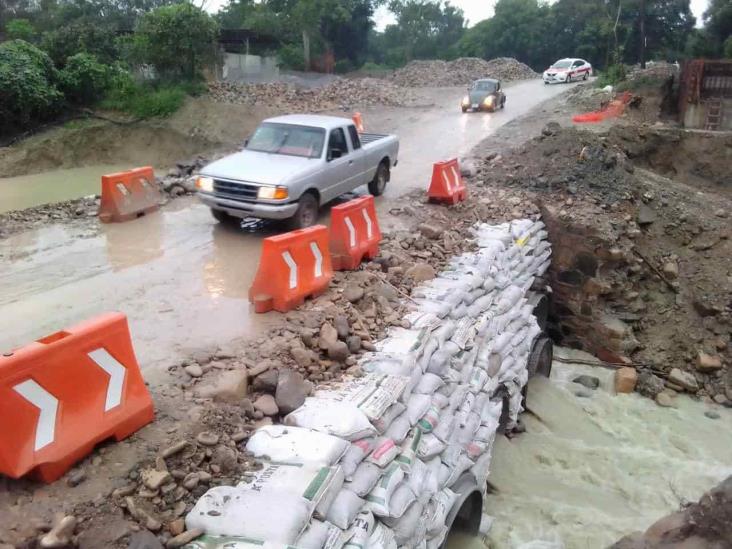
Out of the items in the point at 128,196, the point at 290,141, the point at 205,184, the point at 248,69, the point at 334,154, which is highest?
the point at 248,69

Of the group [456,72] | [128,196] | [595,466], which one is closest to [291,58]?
[456,72]

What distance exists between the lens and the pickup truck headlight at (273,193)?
822 cm

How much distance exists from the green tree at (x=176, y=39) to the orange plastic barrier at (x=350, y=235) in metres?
17.3

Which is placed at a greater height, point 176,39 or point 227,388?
point 176,39

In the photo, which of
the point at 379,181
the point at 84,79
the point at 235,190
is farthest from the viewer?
the point at 84,79

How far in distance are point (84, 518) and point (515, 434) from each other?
6.02m

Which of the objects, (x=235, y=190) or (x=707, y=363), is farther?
(x=707, y=363)

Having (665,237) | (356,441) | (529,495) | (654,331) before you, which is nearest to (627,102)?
(665,237)

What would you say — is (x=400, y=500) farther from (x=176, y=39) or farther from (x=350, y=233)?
(x=176, y=39)

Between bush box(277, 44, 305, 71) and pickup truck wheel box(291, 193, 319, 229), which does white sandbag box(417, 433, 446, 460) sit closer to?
pickup truck wheel box(291, 193, 319, 229)

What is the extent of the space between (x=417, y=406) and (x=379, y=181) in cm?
680

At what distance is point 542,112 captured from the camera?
67.4ft

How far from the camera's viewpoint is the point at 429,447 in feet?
16.1

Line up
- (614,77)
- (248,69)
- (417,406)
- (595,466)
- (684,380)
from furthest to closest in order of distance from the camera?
(248,69)
(614,77)
(684,380)
(595,466)
(417,406)
